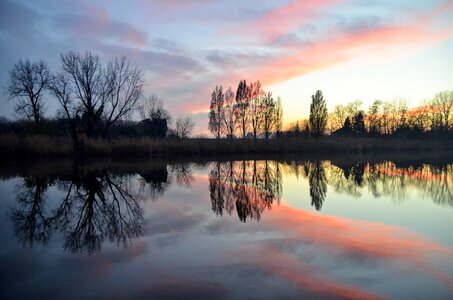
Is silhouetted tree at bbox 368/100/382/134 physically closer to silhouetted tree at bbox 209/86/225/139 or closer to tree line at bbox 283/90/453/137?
tree line at bbox 283/90/453/137

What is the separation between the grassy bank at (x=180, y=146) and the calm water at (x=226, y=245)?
59.7 feet

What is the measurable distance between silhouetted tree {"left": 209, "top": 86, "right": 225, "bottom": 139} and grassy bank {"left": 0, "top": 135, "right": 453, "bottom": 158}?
51.0 ft

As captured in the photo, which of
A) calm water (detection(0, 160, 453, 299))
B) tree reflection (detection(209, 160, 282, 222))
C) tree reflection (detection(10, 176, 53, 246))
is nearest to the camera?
calm water (detection(0, 160, 453, 299))

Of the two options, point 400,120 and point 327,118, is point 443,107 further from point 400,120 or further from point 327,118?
point 327,118

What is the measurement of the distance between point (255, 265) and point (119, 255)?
7.02 ft

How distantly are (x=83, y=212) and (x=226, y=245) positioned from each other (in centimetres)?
462

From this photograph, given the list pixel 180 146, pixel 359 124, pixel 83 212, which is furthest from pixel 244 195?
pixel 359 124

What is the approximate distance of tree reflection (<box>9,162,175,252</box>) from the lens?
6801 mm

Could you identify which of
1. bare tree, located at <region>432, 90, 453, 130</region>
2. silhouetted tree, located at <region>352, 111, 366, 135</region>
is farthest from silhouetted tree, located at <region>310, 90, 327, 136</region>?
bare tree, located at <region>432, 90, 453, 130</region>

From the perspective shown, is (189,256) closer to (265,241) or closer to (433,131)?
(265,241)

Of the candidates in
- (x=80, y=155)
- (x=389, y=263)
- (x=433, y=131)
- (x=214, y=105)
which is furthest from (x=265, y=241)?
(x=433, y=131)

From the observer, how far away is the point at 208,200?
438 inches

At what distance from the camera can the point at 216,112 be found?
58.9 meters

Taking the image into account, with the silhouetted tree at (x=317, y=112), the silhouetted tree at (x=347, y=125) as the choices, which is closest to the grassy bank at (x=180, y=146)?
the silhouetted tree at (x=317, y=112)
